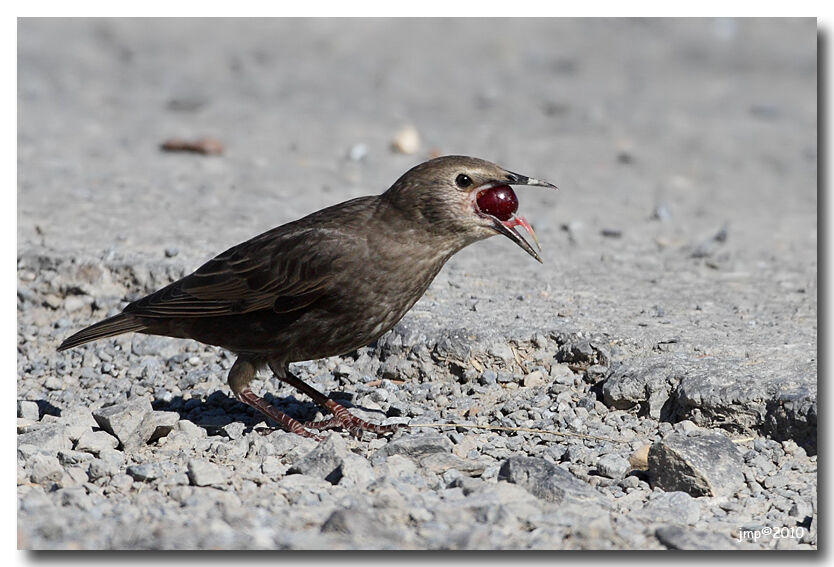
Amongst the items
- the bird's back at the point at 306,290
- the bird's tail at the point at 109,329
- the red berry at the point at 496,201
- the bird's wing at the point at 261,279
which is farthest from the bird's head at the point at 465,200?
the bird's tail at the point at 109,329

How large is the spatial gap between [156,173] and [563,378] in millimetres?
4476

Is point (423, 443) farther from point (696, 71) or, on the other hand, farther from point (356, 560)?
point (696, 71)

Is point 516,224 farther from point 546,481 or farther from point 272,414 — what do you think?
point 272,414

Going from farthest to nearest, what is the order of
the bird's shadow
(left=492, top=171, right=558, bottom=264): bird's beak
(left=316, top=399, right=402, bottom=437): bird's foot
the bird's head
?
the bird's shadow < (left=316, top=399, right=402, bottom=437): bird's foot < the bird's head < (left=492, top=171, right=558, bottom=264): bird's beak

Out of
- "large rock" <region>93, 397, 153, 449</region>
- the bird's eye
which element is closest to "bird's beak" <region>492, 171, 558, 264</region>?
the bird's eye

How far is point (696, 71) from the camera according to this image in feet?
41.7

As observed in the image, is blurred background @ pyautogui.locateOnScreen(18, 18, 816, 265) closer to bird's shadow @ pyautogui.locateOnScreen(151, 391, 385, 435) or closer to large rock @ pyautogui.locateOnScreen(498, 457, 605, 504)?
bird's shadow @ pyautogui.locateOnScreen(151, 391, 385, 435)

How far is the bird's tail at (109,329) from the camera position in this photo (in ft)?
17.5

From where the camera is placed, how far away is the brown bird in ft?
16.1

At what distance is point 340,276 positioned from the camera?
4.92 meters

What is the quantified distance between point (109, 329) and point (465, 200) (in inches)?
73.4

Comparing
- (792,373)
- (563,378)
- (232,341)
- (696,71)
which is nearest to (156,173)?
(232,341)

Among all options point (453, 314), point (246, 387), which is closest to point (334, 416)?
point (246, 387)

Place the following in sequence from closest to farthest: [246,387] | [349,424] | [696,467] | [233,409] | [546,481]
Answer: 1. [546,481]
2. [696,467]
3. [349,424]
4. [246,387]
5. [233,409]
